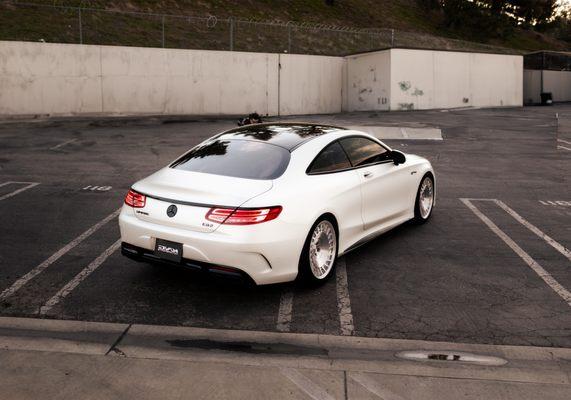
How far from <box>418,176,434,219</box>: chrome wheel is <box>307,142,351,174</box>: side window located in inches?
78.6

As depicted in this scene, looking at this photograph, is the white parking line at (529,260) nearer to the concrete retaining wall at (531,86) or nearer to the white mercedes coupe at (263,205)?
the white mercedes coupe at (263,205)

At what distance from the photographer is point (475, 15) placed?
63.4 metres

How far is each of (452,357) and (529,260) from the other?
2866 mm

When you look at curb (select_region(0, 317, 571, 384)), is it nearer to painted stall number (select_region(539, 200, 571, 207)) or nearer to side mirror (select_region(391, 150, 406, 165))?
side mirror (select_region(391, 150, 406, 165))

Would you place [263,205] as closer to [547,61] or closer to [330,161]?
[330,161]

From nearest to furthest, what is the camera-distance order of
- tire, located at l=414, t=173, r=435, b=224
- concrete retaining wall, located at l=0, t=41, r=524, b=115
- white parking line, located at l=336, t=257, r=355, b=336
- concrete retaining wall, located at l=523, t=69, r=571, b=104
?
white parking line, located at l=336, t=257, r=355, b=336, tire, located at l=414, t=173, r=435, b=224, concrete retaining wall, located at l=0, t=41, r=524, b=115, concrete retaining wall, located at l=523, t=69, r=571, b=104

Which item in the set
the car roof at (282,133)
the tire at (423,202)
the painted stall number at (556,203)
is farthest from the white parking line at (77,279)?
the painted stall number at (556,203)

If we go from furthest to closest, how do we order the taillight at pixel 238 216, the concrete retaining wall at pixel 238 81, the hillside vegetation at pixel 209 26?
the hillside vegetation at pixel 209 26 → the concrete retaining wall at pixel 238 81 → the taillight at pixel 238 216

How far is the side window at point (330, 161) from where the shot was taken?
6.27 meters

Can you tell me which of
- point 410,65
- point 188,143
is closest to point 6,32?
point 188,143

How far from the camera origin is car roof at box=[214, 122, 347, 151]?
647 cm

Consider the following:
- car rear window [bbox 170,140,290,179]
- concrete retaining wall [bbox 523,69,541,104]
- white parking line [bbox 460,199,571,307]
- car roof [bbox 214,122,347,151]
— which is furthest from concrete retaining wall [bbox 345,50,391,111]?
car rear window [bbox 170,140,290,179]

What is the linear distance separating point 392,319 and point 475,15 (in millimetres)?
63856

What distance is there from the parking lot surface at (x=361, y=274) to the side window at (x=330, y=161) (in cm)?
112
